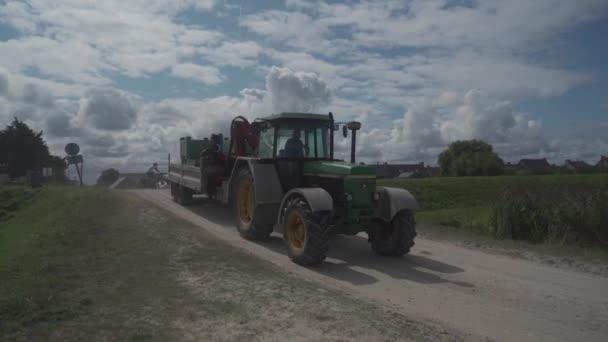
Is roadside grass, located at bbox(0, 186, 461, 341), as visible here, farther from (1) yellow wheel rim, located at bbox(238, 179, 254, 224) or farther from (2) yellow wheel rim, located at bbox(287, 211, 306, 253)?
(1) yellow wheel rim, located at bbox(238, 179, 254, 224)

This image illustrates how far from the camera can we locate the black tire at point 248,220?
10.1m

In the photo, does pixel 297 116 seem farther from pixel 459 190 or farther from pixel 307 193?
pixel 459 190

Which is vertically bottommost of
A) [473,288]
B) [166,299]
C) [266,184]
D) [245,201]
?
[473,288]

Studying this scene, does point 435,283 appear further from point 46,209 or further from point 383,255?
point 46,209

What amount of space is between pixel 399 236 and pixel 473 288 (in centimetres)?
204

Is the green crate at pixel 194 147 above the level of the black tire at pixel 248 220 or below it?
above

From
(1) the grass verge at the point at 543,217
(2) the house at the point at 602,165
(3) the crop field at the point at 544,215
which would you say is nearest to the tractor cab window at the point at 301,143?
(1) the grass verge at the point at 543,217

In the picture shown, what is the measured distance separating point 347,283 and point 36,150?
4401cm

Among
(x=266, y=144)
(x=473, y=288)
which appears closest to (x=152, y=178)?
(x=266, y=144)

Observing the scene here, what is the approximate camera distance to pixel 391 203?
8.66 metres

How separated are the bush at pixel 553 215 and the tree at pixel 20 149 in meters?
42.3

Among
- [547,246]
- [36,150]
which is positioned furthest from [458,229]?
[36,150]

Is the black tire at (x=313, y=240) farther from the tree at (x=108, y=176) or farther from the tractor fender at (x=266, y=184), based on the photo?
the tree at (x=108, y=176)

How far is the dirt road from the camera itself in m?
5.34
